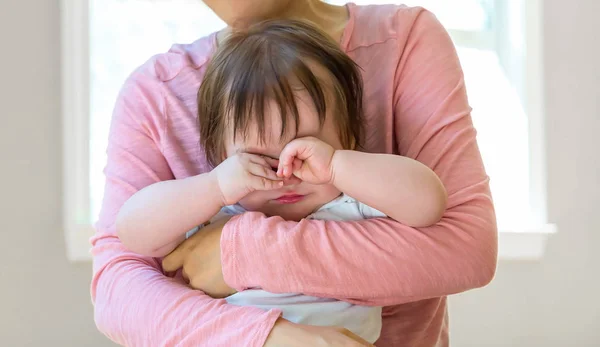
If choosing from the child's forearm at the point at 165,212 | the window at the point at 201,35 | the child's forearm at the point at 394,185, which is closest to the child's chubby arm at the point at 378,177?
the child's forearm at the point at 394,185

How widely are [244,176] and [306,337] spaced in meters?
0.23

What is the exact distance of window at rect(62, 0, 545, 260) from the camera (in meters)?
1.98

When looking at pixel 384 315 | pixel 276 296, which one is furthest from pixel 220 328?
pixel 384 315

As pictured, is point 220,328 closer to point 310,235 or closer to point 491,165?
point 310,235

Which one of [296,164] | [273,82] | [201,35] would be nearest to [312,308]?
[296,164]

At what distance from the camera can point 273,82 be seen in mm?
975

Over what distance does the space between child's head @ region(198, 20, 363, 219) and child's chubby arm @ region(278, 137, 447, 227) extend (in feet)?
0.15

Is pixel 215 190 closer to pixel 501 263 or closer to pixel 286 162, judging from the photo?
pixel 286 162

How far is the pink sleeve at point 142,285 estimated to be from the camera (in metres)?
0.91

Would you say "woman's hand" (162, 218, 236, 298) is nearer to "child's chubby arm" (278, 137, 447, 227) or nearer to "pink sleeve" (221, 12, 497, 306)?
"pink sleeve" (221, 12, 497, 306)

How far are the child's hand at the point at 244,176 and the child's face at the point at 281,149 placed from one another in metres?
0.03

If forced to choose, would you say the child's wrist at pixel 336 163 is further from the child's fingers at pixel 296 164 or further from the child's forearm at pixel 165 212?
the child's forearm at pixel 165 212

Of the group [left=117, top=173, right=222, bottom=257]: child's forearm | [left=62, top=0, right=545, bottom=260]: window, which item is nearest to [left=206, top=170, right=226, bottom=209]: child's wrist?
[left=117, top=173, right=222, bottom=257]: child's forearm

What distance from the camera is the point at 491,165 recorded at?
242 cm
